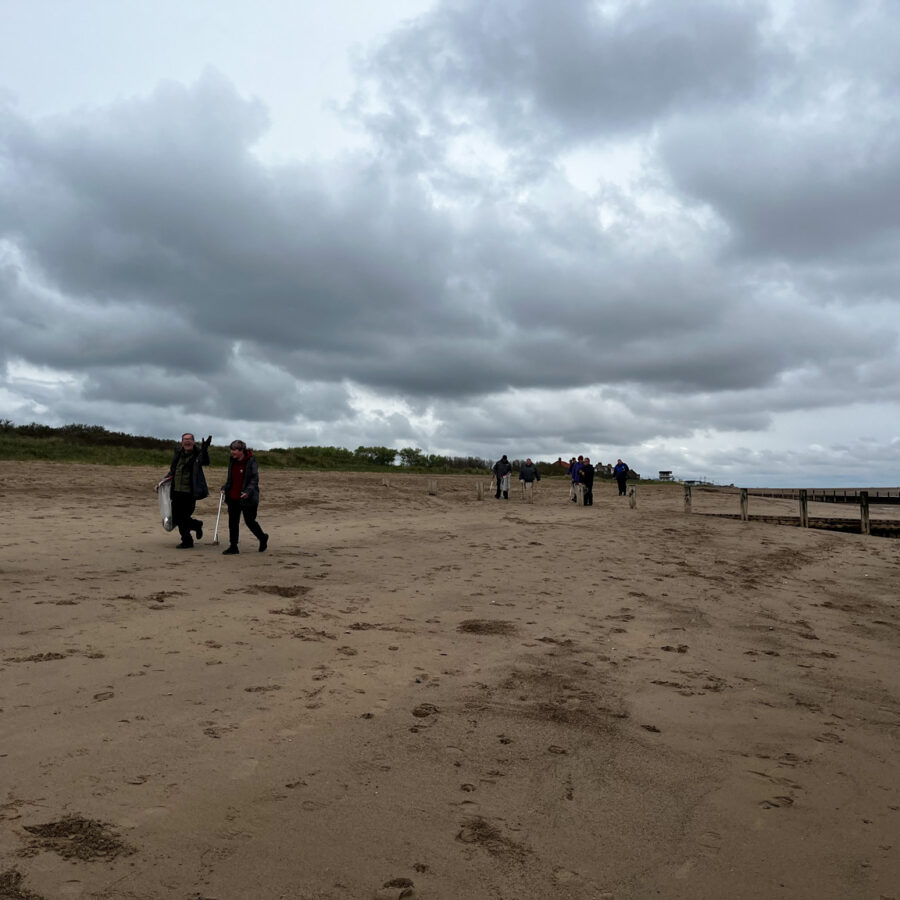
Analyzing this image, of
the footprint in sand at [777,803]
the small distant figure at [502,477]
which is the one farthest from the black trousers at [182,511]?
the small distant figure at [502,477]

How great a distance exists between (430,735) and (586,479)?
23698 millimetres

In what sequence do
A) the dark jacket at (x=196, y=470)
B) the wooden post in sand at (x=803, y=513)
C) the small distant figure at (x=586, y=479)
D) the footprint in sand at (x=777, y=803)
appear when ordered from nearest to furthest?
the footprint in sand at (x=777, y=803)
the dark jacket at (x=196, y=470)
the wooden post in sand at (x=803, y=513)
the small distant figure at (x=586, y=479)

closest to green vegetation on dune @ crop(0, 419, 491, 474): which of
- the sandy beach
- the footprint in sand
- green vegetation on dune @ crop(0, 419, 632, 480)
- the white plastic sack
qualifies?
green vegetation on dune @ crop(0, 419, 632, 480)

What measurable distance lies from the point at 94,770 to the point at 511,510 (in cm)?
2030

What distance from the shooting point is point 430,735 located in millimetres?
4723

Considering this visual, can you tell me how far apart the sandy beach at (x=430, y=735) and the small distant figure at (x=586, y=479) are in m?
16.6

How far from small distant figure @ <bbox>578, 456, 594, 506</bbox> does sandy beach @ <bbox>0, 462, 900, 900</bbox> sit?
1659 cm

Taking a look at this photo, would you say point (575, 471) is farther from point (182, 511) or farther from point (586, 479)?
point (182, 511)

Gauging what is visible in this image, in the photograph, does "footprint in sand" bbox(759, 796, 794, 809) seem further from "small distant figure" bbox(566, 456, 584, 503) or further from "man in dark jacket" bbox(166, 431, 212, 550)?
"small distant figure" bbox(566, 456, 584, 503)

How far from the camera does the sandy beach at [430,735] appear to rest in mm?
3285

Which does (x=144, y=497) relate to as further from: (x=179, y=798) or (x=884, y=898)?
(x=884, y=898)

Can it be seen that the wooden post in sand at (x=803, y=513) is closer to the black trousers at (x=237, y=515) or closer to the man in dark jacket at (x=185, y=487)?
the black trousers at (x=237, y=515)

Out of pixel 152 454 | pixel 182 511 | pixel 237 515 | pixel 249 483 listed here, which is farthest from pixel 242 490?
pixel 152 454

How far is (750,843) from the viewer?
3.65 meters
